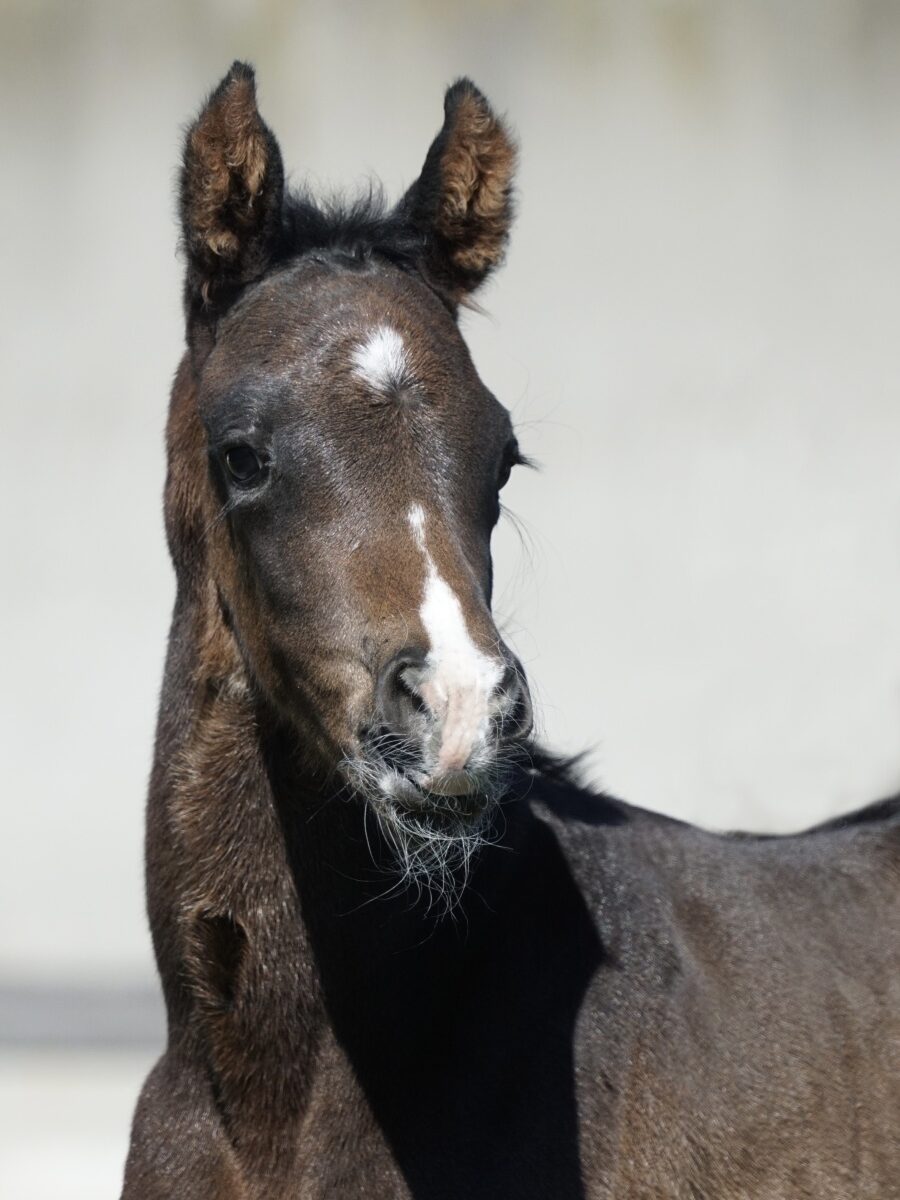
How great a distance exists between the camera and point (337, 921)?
281 cm

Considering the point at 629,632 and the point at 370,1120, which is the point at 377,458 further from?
the point at 629,632

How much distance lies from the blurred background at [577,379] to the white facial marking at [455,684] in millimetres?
4451

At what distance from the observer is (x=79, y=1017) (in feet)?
22.5

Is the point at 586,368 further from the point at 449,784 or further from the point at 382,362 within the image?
the point at 449,784

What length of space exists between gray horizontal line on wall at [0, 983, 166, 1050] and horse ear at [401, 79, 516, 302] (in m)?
4.50

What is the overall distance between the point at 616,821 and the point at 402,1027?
2.45 ft

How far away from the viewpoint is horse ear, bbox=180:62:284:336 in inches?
113

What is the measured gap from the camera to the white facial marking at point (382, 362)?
8.71ft

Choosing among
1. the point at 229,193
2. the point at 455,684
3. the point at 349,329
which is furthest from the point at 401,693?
the point at 229,193

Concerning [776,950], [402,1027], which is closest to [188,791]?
[402,1027]

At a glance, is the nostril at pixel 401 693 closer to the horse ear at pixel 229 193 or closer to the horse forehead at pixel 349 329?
the horse forehead at pixel 349 329

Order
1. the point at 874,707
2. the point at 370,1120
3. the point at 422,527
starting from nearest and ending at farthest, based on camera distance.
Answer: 1. the point at 422,527
2. the point at 370,1120
3. the point at 874,707

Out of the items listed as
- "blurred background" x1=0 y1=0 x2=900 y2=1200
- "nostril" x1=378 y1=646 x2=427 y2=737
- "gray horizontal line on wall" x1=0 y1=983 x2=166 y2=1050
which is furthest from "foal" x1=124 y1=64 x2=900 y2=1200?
"gray horizontal line on wall" x1=0 y1=983 x2=166 y2=1050

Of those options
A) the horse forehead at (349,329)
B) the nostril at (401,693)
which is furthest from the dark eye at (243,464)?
the nostril at (401,693)
